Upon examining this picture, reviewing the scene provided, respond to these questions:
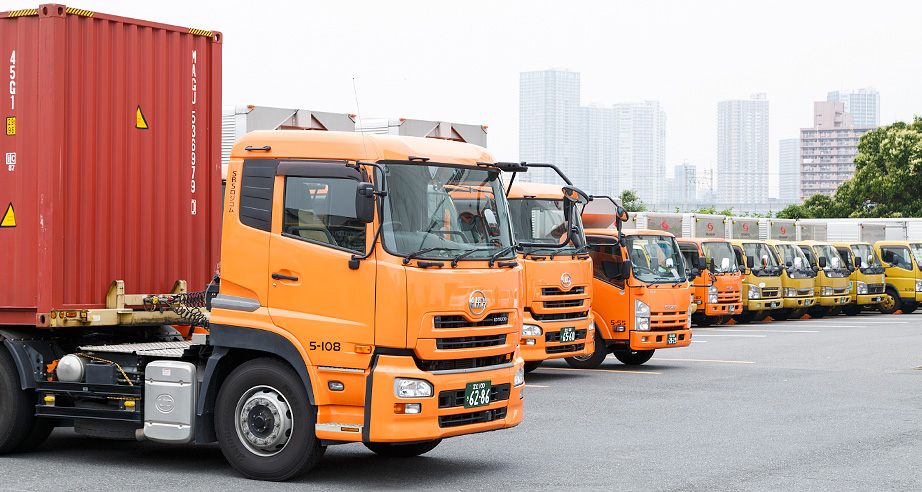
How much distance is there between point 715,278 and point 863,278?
8.52m

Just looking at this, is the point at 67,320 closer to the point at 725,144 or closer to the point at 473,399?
the point at 473,399

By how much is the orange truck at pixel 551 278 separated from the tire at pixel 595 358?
1638 millimetres

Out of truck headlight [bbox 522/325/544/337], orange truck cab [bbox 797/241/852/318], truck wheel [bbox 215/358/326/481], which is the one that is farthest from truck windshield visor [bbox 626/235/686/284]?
orange truck cab [bbox 797/241/852/318]

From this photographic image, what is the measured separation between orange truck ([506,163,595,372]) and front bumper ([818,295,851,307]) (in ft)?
56.4

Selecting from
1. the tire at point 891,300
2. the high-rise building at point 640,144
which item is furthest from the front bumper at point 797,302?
the high-rise building at point 640,144

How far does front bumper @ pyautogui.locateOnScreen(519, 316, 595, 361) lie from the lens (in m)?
14.5

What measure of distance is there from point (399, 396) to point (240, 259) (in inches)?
69.4

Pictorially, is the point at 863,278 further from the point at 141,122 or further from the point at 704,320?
the point at 141,122

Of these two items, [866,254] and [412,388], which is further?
[866,254]

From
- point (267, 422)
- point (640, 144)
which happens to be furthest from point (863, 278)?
point (640, 144)

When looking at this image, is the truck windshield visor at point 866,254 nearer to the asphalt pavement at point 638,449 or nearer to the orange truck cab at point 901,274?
the orange truck cab at point 901,274

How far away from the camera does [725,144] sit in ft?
649

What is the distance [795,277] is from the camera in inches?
1137

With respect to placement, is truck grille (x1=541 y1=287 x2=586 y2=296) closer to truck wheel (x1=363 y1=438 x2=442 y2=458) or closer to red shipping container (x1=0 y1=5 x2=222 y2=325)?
Result: truck wheel (x1=363 y1=438 x2=442 y2=458)
